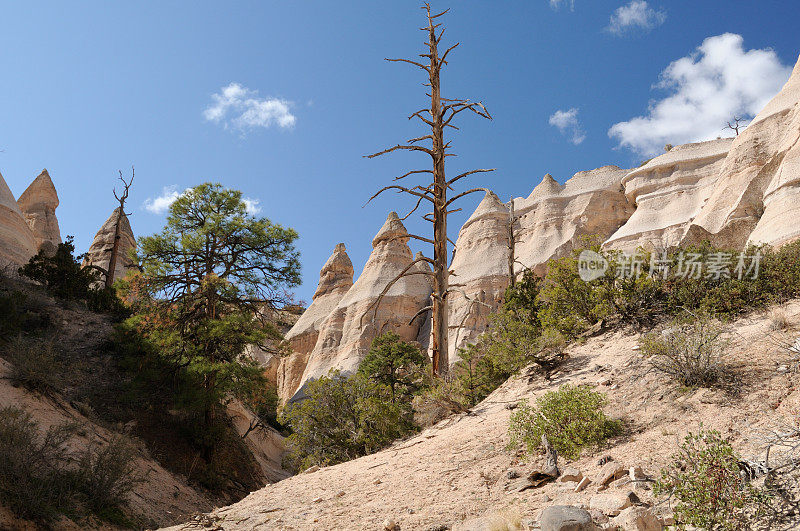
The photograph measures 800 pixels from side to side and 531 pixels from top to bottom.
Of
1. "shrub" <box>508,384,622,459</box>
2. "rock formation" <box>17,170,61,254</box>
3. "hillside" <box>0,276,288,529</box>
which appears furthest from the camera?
"rock formation" <box>17,170,61,254</box>

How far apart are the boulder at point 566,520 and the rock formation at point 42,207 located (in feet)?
160

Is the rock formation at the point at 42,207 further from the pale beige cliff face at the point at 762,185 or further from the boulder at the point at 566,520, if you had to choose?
the boulder at the point at 566,520

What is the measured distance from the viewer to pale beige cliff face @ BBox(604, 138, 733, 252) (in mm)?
30641

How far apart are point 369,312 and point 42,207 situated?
1179 inches

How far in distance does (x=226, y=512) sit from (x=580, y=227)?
32.5 meters

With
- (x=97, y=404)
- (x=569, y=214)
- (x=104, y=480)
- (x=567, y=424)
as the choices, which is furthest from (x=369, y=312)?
(x=567, y=424)

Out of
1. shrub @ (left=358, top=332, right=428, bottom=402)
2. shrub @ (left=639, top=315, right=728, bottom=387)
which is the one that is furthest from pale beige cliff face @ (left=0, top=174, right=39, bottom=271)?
shrub @ (left=639, top=315, right=728, bottom=387)

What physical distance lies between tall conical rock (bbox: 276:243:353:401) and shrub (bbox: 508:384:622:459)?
31795 millimetres

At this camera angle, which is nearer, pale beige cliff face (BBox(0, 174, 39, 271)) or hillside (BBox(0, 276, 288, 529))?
hillside (BBox(0, 276, 288, 529))

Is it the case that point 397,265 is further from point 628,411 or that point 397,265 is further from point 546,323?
point 628,411

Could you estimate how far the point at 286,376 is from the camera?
39.2 meters

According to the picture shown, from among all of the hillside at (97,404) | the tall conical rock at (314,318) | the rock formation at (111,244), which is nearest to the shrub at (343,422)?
the hillside at (97,404)

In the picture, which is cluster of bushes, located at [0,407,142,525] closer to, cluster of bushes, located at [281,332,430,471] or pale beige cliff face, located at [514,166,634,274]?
cluster of bushes, located at [281,332,430,471]

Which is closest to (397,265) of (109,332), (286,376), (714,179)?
(286,376)
